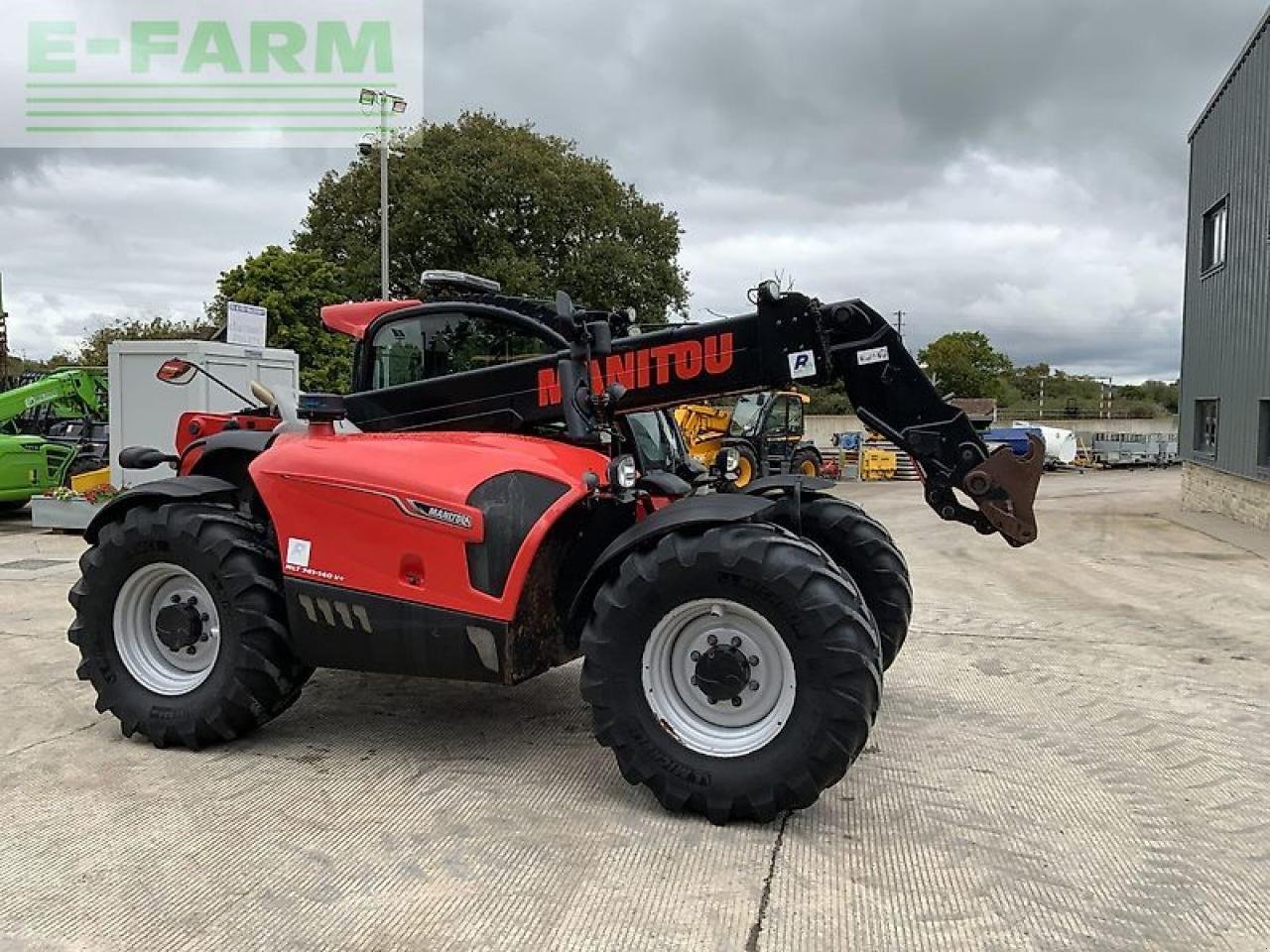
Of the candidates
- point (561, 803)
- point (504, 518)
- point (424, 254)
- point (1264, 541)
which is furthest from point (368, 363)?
point (424, 254)

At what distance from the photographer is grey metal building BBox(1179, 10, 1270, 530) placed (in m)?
14.7

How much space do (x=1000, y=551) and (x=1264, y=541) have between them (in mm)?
4114

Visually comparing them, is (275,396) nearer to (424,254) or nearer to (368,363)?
(368,363)

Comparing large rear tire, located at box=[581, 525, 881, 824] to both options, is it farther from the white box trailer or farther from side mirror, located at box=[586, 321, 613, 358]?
the white box trailer

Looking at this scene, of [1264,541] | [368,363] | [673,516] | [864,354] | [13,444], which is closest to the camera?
[673,516]

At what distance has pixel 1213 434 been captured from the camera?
18297 millimetres

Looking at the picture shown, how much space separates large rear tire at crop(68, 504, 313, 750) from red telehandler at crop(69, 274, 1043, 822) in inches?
0.5

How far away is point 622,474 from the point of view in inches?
169

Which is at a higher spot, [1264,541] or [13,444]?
[13,444]

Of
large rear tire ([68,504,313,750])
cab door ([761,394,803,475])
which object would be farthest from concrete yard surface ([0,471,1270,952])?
cab door ([761,394,803,475])

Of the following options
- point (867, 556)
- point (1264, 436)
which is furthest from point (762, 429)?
point (867, 556)

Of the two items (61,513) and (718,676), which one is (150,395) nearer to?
(61,513)

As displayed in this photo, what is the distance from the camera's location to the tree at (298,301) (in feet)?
82.7

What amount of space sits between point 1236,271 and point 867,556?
1432 cm
